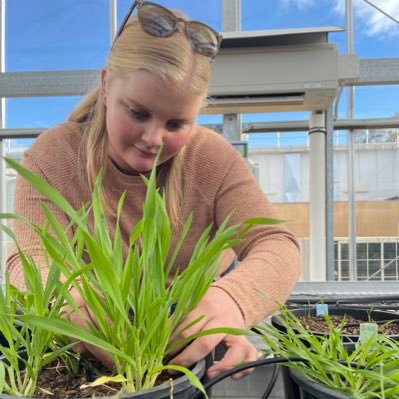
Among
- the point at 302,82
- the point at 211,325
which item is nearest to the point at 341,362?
the point at 211,325

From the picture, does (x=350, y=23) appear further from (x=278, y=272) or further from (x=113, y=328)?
(x=113, y=328)

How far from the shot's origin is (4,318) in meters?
0.26

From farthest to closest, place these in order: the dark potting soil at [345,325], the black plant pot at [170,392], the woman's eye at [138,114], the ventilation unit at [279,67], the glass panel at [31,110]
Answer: the glass panel at [31,110]
the ventilation unit at [279,67]
the woman's eye at [138,114]
the dark potting soil at [345,325]
the black plant pot at [170,392]

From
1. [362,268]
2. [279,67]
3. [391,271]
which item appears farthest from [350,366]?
[391,271]

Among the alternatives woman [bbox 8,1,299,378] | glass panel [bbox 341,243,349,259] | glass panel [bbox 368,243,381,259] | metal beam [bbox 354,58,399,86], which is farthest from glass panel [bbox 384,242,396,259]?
woman [bbox 8,1,299,378]

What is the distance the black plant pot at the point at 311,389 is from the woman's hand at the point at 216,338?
4 cm

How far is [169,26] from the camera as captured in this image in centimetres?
55

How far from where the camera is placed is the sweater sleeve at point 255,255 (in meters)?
0.41

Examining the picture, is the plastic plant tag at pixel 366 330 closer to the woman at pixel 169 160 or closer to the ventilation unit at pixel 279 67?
the woman at pixel 169 160

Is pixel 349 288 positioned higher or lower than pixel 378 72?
lower

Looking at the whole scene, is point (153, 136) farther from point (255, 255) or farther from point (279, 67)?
point (279, 67)

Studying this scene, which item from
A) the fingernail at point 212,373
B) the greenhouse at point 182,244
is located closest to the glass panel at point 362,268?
the greenhouse at point 182,244

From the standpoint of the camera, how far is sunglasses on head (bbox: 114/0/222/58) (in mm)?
547

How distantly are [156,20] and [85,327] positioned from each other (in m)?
0.42
